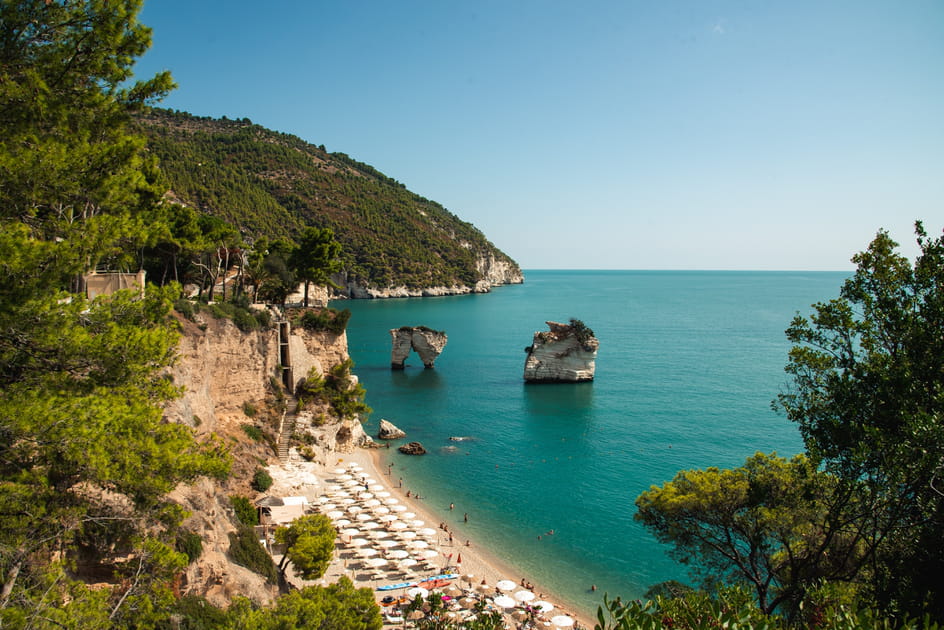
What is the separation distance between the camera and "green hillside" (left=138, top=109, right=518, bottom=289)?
10938 cm

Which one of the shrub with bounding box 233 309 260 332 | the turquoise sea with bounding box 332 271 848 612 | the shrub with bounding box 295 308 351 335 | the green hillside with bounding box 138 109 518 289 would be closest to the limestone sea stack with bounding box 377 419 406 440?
the turquoise sea with bounding box 332 271 848 612

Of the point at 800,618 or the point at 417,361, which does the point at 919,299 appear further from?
the point at 417,361

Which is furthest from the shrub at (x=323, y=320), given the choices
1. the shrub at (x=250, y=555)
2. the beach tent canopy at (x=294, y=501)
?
the shrub at (x=250, y=555)

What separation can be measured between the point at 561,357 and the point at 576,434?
50.9 ft

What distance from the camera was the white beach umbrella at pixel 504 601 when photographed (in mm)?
18727

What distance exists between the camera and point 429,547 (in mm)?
23047

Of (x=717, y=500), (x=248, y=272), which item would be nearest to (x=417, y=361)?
(x=248, y=272)

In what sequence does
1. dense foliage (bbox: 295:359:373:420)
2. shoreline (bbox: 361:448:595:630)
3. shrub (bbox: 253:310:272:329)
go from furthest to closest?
dense foliage (bbox: 295:359:373:420) → shrub (bbox: 253:310:272:329) → shoreline (bbox: 361:448:595:630)

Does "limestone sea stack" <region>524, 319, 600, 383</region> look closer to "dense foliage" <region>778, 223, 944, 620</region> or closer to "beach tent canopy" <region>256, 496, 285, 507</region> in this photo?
"beach tent canopy" <region>256, 496, 285, 507</region>

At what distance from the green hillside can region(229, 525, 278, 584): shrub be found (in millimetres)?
89308

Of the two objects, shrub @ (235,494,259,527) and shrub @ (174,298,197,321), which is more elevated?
shrub @ (174,298,197,321)

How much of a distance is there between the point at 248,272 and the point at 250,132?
154 meters

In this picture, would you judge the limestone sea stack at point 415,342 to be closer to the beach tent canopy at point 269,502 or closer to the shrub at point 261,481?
the shrub at point 261,481

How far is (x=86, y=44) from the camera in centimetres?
850
